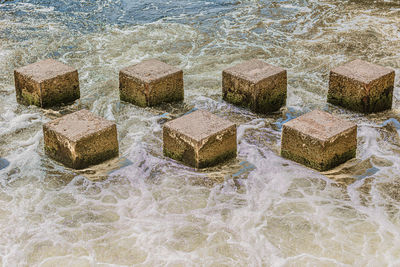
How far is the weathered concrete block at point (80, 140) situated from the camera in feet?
22.3

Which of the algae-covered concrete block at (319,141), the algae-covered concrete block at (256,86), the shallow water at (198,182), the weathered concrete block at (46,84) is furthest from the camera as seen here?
the weathered concrete block at (46,84)

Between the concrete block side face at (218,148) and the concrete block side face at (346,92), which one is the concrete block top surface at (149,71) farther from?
the concrete block side face at (346,92)

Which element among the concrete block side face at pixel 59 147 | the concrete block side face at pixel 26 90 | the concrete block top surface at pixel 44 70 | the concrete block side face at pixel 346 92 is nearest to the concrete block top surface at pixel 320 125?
the concrete block side face at pixel 346 92

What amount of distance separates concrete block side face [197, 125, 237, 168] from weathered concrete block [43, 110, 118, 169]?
1024 millimetres

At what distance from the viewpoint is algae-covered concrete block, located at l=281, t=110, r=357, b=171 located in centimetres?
673

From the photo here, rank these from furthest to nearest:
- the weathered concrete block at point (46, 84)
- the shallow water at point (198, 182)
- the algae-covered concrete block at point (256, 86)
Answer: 1. the weathered concrete block at point (46, 84)
2. the algae-covered concrete block at point (256, 86)
3. the shallow water at point (198, 182)

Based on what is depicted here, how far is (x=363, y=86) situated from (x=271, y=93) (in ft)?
3.76

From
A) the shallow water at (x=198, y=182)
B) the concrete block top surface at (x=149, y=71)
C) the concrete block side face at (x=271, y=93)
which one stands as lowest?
the shallow water at (x=198, y=182)

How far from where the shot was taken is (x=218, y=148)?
6.93m

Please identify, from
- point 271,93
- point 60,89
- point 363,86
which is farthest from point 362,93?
point 60,89

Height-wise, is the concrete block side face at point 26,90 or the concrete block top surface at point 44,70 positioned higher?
the concrete block top surface at point 44,70

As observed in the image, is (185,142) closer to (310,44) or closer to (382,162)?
(382,162)

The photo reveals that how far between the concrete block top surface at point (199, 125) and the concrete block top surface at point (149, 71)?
3.83 feet

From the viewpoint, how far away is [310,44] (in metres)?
10.2
